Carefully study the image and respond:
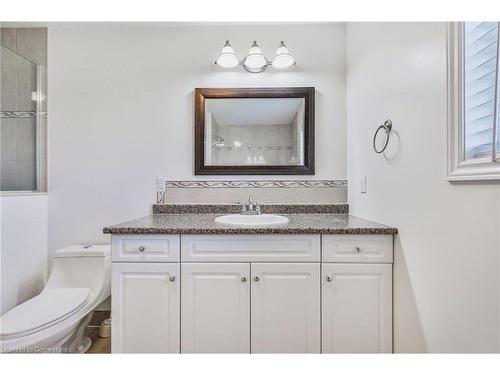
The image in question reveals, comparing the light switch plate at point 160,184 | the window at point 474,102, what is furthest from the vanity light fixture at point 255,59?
the window at point 474,102

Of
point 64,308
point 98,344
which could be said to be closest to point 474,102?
point 64,308

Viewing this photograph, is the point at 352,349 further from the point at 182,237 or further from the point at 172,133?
the point at 172,133

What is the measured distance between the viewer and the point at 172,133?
1824mm

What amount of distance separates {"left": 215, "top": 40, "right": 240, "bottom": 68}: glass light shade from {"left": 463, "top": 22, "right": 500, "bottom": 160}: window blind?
4.24ft

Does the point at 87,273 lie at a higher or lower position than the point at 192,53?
→ lower

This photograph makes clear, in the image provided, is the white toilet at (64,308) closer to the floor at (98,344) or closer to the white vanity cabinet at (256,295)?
the floor at (98,344)

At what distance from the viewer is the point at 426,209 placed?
99 cm

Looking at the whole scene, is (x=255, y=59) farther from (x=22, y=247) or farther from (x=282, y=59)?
(x=22, y=247)

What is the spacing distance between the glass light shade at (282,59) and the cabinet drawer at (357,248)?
1252mm

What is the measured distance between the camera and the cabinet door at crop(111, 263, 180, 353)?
1.21 metres

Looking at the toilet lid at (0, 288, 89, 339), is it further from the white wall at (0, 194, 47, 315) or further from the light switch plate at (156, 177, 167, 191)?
the light switch plate at (156, 177, 167, 191)

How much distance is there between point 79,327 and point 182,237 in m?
1.00
